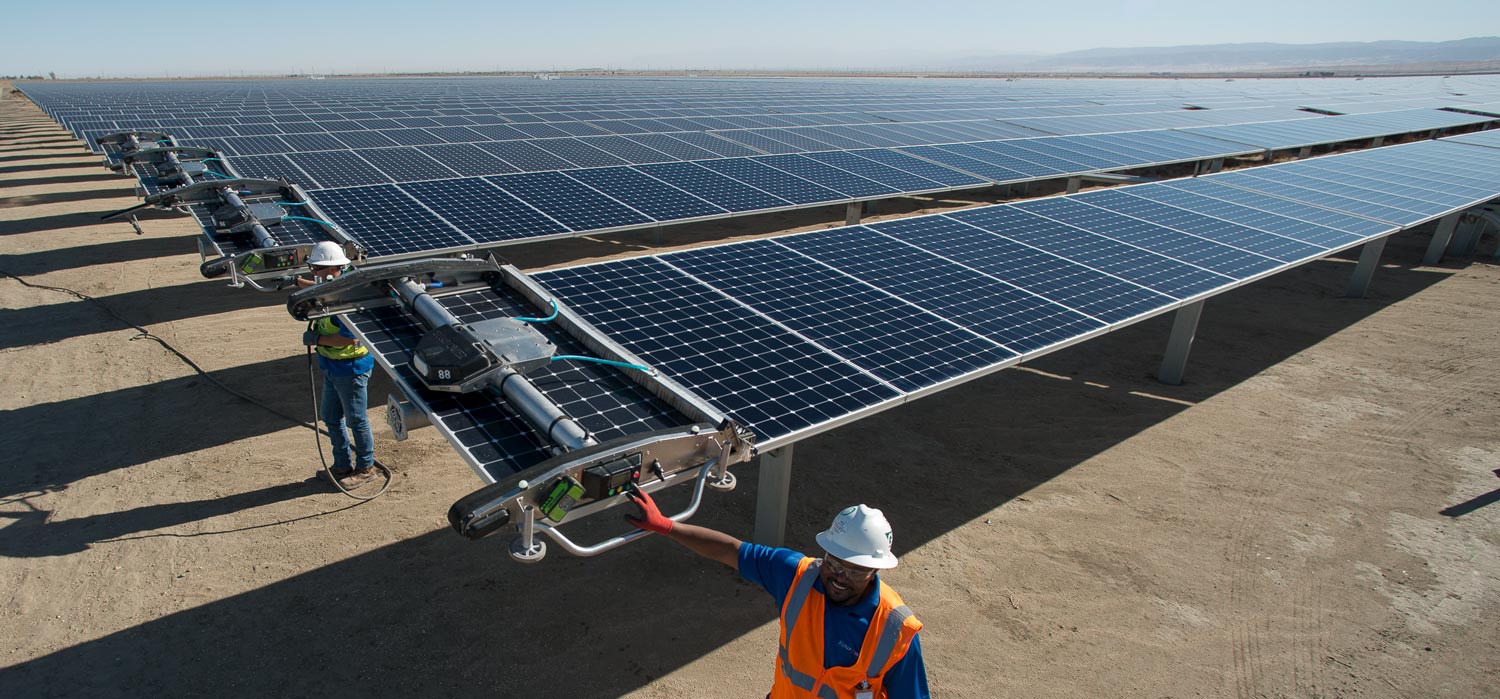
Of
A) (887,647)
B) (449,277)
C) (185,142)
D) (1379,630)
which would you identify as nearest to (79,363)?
(185,142)

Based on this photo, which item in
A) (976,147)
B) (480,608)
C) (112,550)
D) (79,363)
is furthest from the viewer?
(976,147)

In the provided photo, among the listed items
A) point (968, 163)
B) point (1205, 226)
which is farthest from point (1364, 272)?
point (968, 163)

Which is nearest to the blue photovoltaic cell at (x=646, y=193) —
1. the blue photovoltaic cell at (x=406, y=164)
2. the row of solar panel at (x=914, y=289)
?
the blue photovoltaic cell at (x=406, y=164)

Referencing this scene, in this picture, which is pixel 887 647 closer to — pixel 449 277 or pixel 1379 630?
pixel 449 277

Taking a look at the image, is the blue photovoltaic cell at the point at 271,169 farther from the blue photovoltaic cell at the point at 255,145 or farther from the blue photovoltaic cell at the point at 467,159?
the blue photovoltaic cell at the point at 467,159

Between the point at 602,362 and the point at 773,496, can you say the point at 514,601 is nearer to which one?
the point at 773,496

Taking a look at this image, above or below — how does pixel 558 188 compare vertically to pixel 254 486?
above
